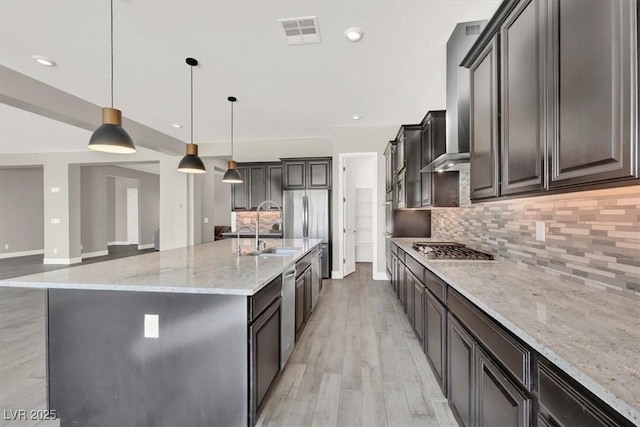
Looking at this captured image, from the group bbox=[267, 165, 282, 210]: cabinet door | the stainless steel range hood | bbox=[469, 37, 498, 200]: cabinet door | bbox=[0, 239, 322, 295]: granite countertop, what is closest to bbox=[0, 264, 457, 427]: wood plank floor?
bbox=[0, 239, 322, 295]: granite countertop

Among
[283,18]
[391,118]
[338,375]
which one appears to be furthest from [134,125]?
[338,375]

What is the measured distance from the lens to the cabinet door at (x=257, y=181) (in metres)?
6.30

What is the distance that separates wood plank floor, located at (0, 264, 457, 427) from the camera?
179 centimetres

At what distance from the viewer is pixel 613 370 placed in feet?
2.30

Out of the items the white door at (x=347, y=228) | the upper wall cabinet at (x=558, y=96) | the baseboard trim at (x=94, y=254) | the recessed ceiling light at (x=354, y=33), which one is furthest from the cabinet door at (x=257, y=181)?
the baseboard trim at (x=94, y=254)

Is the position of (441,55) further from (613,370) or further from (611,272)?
(613,370)

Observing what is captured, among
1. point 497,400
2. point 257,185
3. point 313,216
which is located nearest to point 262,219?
point 257,185

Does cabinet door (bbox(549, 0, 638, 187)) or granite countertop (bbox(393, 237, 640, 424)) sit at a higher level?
cabinet door (bbox(549, 0, 638, 187))

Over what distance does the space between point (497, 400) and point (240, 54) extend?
3469 millimetres

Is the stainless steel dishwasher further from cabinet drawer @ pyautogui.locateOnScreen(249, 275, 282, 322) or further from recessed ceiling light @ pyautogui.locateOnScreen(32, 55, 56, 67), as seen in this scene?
recessed ceiling light @ pyautogui.locateOnScreen(32, 55, 56, 67)

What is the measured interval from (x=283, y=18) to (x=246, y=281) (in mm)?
2248

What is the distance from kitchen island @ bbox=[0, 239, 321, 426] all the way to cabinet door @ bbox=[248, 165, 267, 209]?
472 cm

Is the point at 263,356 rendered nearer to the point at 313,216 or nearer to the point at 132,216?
the point at 313,216

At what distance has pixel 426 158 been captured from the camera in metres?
3.57
